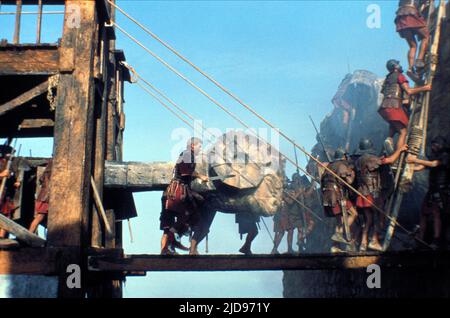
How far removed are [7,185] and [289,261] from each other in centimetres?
556

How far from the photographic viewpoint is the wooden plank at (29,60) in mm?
7301

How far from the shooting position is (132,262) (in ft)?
26.1

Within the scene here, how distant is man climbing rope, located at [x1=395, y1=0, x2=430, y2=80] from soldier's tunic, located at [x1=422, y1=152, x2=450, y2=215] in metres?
3.57

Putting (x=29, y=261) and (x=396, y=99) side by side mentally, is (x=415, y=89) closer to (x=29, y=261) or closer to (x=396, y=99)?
(x=396, y=99)

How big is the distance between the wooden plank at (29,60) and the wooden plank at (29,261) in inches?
94.6

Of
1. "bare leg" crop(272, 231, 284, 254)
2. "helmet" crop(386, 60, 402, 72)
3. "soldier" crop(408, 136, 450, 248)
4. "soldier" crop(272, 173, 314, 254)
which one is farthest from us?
"soldier" crop(272, 173, 314, 254)

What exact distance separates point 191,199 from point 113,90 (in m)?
2.88

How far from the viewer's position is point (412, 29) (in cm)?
1230

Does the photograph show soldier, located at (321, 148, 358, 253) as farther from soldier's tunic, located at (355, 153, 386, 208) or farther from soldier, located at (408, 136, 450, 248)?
soldier, located at (408, 136, 450, 248)

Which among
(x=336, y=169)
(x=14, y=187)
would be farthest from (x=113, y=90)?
(x=336, y=169)

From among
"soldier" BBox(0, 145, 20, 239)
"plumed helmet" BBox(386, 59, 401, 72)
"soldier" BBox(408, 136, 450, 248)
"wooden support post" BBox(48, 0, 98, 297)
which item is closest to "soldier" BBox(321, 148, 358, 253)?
"soldier" BBox(408, 136, 450, 248)

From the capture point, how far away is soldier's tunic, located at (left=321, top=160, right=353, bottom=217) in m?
10.0
